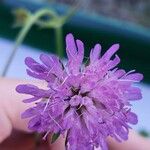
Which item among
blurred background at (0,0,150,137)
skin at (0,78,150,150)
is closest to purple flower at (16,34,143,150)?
skin at (0,78,150,150)

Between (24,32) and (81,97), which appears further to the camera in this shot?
(24,32)

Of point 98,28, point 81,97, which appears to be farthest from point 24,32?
point 98,28

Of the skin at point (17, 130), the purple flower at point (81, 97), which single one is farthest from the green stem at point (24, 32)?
the purple flower at point (81, 97)

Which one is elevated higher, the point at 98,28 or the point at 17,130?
the point at 98,28

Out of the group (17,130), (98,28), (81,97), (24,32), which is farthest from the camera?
(98,28)

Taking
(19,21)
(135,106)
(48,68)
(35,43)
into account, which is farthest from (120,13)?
(48,68)

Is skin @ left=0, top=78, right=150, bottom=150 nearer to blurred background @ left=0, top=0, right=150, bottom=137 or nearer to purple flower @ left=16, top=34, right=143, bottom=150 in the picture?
purple flower @ left=16, top=34, right=143, bottom=150

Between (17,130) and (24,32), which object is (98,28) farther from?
(17,130)
